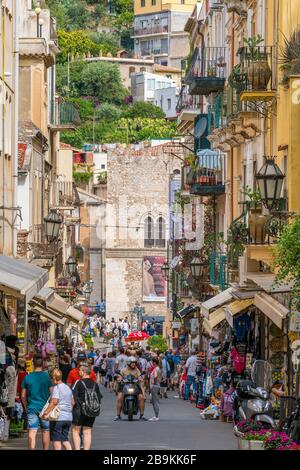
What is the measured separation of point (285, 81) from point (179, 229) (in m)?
39.8

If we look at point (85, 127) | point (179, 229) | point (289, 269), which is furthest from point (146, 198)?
point (289, 269)

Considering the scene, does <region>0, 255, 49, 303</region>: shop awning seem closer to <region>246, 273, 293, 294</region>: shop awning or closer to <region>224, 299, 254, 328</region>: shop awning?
<region>246, 273, 293, 294</region>: shop awning

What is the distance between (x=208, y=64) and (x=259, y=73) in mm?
17086

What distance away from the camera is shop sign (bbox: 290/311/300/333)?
25873 millimetres

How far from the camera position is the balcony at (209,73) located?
48.3 metres

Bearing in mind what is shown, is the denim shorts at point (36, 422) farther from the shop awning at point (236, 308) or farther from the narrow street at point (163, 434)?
the shop awning at point (236, 308)

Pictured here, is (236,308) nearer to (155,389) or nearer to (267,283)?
(155,389)

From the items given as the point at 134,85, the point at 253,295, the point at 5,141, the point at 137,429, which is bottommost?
the point at 137,429

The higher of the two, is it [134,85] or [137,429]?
[134,85]

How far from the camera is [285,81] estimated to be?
31.1m

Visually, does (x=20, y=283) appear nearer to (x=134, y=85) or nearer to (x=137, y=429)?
(x=137, y=429)

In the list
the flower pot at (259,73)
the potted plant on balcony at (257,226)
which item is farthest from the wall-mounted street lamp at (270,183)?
the flower pot at (259,73)

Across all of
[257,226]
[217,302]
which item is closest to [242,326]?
[217,302]
